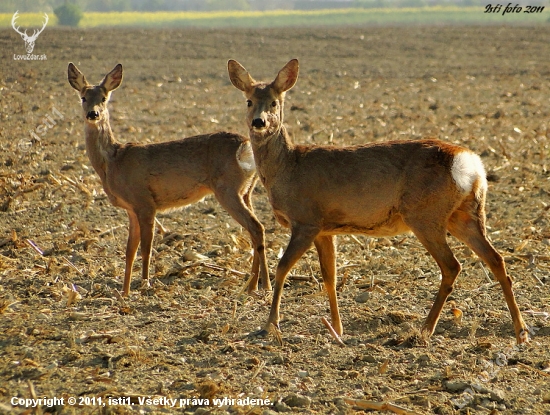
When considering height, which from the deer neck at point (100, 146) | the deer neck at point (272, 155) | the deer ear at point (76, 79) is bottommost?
the deer neck at point (100, 146)

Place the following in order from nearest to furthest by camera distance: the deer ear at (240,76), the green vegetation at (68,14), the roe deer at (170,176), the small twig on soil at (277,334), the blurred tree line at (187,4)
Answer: the small twig on soil at (277,334) → the deer ear at (240,76) → the roe deer at (170,176) → the blurred tree line at (187,4) → the green vegetation at (68,14)

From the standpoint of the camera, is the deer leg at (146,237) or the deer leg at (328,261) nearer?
the deer leg at (328,261)

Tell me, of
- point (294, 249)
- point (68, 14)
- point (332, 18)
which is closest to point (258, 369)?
point (294, 249)

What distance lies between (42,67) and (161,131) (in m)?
10.7

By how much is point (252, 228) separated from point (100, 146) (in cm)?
211

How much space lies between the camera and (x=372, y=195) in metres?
7.32

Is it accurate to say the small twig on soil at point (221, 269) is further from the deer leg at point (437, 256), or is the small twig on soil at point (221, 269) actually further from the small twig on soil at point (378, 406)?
the small twig on soil at point (378, 406)

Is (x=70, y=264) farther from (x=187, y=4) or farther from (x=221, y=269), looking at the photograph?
(x=187, y=4)

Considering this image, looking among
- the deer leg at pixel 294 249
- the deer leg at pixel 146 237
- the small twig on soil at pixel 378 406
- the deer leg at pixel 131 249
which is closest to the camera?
the small twig on soil at pixel 378 406

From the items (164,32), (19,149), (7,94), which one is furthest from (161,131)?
(164,32)

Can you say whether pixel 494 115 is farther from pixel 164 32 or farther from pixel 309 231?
pixel 164 32

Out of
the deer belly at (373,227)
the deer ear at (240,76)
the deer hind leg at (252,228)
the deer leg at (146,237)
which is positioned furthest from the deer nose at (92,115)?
the deer belly at (373,227)

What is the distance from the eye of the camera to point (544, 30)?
156 ft

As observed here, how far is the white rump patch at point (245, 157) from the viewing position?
9289 millimetres
